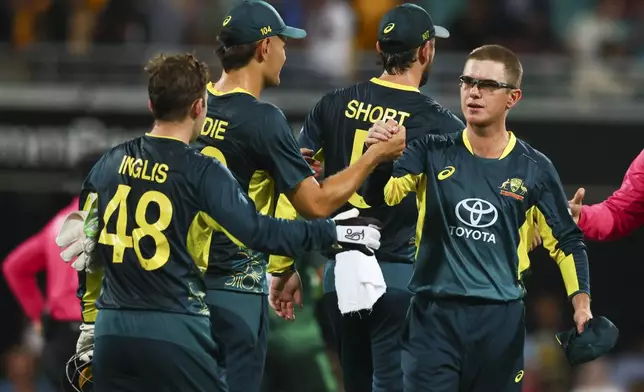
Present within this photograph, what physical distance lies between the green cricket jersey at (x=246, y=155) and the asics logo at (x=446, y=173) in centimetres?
64

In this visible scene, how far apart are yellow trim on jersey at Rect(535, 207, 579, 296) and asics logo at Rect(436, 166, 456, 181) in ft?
1.45

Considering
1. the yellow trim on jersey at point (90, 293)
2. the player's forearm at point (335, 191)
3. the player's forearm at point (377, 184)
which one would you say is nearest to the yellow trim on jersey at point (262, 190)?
the player's forearm at point (335, 191)

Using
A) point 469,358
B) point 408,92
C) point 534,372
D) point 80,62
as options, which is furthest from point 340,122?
point 80,62

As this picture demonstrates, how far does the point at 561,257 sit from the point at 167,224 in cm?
194

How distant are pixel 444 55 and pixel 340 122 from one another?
7.70m

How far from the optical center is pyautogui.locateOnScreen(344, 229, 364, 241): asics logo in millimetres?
5652

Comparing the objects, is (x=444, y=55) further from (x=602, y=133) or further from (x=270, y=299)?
(x=270, y=299)

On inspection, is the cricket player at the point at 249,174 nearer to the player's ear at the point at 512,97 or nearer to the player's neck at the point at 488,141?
the player's neck at the point at 488,141

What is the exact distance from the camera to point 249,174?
6.31 m

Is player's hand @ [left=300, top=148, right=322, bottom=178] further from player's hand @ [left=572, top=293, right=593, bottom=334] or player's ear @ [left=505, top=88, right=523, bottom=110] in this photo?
player's hand @ [left=572, top=293, right=593, bottom=334]

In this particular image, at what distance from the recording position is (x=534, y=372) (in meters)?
13.3

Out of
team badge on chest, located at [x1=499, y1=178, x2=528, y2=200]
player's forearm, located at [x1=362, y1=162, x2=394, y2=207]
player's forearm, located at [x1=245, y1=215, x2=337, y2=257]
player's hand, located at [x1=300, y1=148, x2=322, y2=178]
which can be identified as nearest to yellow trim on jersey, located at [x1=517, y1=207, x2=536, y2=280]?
team badge on chest, located at [x1=499, y1=178, x2=528, y2=200]

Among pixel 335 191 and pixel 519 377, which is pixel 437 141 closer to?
pixel 335 191

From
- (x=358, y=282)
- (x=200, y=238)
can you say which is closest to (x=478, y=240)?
(x=358, y=282)
